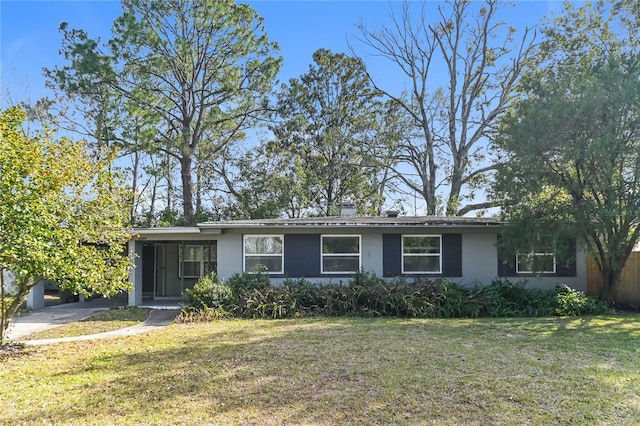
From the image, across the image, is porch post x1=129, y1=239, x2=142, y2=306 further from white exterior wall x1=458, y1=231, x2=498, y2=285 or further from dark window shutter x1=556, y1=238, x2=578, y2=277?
dark window shutter x1=556, y1=238, x2=578, y2=277

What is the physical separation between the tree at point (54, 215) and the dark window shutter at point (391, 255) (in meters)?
7.72

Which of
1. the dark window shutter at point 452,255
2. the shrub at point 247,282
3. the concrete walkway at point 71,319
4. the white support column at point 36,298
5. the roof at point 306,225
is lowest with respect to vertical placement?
the concrete walkway at point 71,319

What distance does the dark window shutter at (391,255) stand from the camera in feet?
44.7

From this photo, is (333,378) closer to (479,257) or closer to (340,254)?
(340,254)

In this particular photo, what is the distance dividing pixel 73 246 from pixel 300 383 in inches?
185

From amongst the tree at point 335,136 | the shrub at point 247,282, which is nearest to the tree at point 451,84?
the tree at point 335,136

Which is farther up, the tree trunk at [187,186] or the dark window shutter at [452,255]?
the tree trunk at [187,186]

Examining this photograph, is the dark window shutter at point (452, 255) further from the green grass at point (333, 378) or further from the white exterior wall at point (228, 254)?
the white exterior wall at point (228, 254)

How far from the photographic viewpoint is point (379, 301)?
1166 cm

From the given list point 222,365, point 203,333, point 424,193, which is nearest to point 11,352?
point 203,333

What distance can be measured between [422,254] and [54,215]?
33.4 ft

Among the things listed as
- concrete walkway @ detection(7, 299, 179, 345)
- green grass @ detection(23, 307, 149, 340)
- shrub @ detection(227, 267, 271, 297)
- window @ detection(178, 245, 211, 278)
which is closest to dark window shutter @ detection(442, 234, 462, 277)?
shrub @ detection(227, 267, 271, 297)

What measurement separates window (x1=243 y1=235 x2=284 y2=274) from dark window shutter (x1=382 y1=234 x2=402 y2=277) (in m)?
3.25

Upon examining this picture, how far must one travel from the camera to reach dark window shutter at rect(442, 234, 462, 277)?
13703mm
